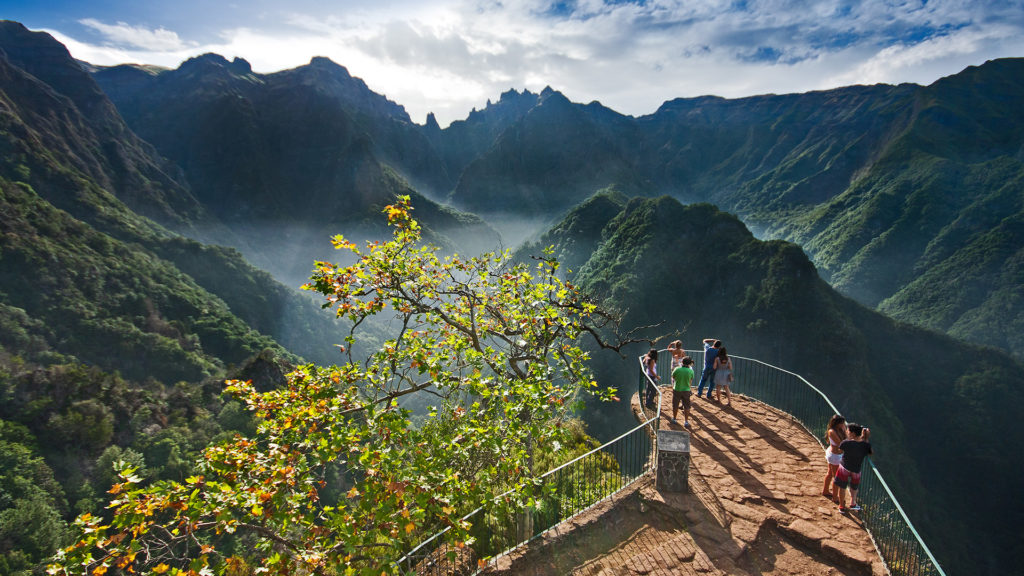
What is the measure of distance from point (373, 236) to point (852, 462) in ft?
389

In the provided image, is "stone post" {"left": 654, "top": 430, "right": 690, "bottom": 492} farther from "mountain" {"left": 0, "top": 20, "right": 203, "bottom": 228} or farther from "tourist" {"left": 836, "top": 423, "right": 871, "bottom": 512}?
"mountain" {"left": 0, "top": 20, "right": 203, "bottom": 228}

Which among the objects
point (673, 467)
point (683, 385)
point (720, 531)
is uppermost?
point (683, 385)

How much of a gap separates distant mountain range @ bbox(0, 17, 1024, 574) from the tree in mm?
28980

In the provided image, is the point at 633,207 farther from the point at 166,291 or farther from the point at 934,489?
the point at 166,291

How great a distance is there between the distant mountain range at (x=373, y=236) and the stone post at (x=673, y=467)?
32.2 meters

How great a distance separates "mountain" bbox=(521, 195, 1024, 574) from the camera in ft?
157

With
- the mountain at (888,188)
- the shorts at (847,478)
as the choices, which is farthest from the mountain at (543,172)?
the shorts at (847,478)

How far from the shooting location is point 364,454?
16.7ft

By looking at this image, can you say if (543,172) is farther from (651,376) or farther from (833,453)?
(833,453)

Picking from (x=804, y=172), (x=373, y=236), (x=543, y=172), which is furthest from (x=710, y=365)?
(x=804, y=172)

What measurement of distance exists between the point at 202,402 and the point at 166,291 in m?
27.4

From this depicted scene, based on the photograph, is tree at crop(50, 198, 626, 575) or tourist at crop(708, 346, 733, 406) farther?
tourist at crop(708, 346, 733, 406)

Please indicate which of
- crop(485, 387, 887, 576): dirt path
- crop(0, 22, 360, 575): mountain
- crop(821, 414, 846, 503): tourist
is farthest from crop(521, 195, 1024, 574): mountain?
crop(821, 414, 846, 503): tourist

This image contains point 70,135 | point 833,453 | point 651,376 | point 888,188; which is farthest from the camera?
point 888,188
